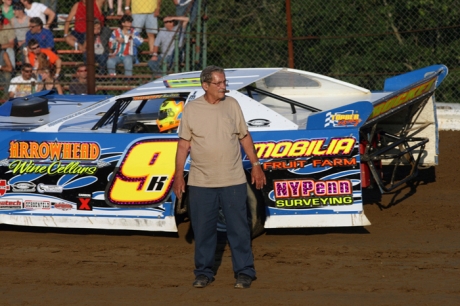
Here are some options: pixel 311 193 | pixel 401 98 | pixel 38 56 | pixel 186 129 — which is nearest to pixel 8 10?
pixel 38 56

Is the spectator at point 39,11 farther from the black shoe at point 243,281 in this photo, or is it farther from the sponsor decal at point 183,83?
the black shoe at point 243,281

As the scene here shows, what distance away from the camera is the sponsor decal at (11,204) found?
689 cm

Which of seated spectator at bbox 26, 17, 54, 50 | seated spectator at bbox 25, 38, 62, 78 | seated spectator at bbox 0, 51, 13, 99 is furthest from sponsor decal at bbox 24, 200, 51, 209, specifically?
seated spectator at bbox 26, 17, 54, 50

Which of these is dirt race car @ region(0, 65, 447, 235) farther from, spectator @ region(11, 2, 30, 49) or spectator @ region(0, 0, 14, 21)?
spectator @ region(0, 0, 14, 21)

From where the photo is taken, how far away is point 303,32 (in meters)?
15.2

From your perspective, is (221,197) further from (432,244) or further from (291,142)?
(432,244)

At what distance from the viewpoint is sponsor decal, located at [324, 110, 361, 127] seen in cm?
624

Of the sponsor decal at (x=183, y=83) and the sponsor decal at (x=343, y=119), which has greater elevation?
the sponsor decal at (x=183, y=83)

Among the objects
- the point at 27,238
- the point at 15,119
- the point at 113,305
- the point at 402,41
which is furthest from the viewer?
the point at 402,41

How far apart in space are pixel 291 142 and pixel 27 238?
2.71 metres

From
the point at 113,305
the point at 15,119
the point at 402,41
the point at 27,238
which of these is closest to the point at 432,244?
the point at 113,305

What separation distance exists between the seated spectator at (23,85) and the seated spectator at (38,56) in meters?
0.30

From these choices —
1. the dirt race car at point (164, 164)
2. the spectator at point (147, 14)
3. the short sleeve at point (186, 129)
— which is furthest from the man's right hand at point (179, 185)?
the spectator at point (147, 14)

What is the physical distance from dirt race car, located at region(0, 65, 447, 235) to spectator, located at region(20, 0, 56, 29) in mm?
6591
